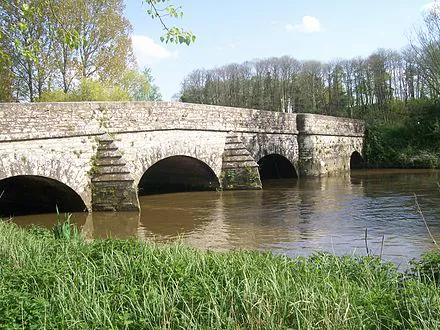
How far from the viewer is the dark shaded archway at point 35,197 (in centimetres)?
1230

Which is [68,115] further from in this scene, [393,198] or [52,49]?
[52,49]

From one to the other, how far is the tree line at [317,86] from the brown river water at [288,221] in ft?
69.8

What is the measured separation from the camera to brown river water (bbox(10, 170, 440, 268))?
812 centimetres

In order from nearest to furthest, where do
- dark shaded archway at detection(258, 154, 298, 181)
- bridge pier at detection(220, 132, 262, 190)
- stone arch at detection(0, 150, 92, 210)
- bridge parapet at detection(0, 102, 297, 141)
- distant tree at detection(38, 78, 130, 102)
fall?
stone arch at detection(0, 150, 92, 210), bridge parapet at detection(0, 102, 297, 141), bridge pier at detection(220, 132, 262, 190), distant tree at detection(38, 78, 130, 102), dark shaded archway at detection(258, 154, 298, 181)

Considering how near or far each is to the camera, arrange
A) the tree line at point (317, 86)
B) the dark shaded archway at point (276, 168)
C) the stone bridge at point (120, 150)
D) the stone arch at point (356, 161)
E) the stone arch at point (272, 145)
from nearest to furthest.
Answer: the stone bridge at point (120, 150), the stone arch at point (272, 145), the dark shaded archway at point (276, 168), the stone arch at point (356, 161), the tree line at point (317, 86)

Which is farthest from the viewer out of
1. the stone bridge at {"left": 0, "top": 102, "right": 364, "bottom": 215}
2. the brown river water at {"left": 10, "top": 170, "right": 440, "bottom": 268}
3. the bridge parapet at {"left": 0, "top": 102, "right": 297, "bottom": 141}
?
the stone bridge at {"left": 0, "top": 102, "right": 364, "bottom": 215}

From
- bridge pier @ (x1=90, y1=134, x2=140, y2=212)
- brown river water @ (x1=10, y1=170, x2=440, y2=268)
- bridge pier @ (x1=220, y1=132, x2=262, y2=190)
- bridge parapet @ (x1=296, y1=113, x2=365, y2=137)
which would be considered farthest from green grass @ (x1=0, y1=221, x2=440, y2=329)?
bridge parapet @ (x1=296, y1=113, x2=365, y2=137)

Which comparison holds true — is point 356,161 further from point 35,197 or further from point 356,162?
point 35,197

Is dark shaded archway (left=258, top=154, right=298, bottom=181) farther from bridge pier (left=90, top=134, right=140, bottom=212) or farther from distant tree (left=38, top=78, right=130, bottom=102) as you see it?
bridge pier (left=90, top=134, right=140, bottom=212)

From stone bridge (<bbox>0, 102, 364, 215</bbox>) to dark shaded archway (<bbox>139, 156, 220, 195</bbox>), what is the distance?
0.04m

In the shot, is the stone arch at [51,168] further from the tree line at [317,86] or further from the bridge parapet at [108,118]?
the tree line at [317,86]

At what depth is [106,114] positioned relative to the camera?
12977 millimetres

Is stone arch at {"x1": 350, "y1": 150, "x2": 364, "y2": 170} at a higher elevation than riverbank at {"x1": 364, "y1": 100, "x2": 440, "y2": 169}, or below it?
below

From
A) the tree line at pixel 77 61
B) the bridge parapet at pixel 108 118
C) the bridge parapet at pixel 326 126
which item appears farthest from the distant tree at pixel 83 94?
the bridge parapet at pixel 326 126
